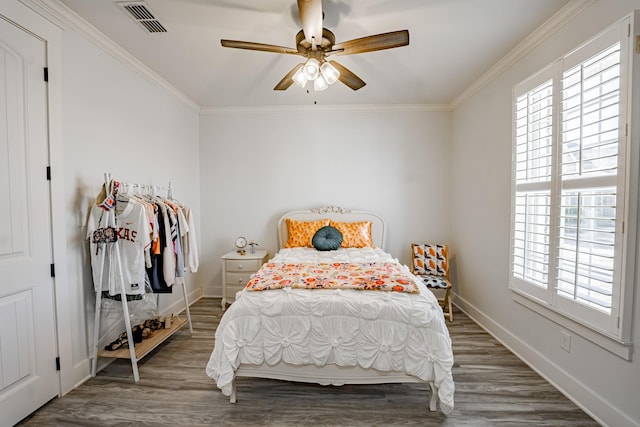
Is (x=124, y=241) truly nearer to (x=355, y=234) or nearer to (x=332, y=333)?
(x=332, y=333)

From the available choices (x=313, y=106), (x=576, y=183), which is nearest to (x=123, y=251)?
(x=313, y=106)

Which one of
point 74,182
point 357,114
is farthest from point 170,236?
point 357,114

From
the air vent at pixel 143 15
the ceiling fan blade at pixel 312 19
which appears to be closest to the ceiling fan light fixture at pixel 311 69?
the ceiling fan blade at pixel 312 19

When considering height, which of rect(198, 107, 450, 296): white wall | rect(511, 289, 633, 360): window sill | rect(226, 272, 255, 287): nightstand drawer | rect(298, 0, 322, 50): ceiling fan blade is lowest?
rect(226, 272, 255, 287): nightstand drawer

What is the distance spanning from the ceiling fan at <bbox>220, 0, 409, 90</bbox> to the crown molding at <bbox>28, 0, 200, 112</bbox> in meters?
1.22

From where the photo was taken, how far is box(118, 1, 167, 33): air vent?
6.56ft

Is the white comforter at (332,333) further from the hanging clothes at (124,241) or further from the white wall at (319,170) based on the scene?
the white wall at (319,170)

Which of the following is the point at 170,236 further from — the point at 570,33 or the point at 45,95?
the point at 570,33

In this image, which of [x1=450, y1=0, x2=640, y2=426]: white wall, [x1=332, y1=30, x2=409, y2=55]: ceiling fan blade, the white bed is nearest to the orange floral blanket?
the white bed

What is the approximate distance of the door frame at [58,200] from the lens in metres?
1.98

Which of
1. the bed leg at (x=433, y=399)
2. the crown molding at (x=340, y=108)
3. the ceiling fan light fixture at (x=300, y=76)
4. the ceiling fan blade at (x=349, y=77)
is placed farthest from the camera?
the crown molding at (x=340, y=108)

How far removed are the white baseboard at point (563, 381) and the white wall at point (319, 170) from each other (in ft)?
5.19

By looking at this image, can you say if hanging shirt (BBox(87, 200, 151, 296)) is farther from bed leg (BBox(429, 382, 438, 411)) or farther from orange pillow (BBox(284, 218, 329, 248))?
bed leg (BBox(429, 382, 438, 411))

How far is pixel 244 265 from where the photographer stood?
12.3 ft
